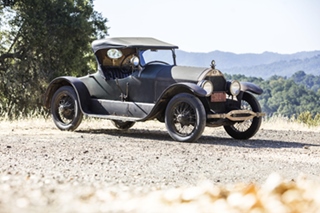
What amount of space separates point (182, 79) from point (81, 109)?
7.12 ft

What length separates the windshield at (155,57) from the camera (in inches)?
504

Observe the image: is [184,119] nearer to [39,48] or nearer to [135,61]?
[135,61]

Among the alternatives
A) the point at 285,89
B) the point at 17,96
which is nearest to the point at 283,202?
the point at 17,96

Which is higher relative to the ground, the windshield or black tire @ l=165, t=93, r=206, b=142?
the windshield

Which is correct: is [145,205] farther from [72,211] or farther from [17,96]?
[17,96]

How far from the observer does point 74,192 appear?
4.42 metres

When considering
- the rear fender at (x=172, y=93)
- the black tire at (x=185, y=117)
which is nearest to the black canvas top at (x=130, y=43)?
the rear fender at (x=172, y=93)

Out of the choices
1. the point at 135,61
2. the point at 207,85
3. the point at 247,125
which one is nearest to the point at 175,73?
the point at 207,85

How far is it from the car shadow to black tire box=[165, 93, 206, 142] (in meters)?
0.22

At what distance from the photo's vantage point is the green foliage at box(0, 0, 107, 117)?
29.5 meters

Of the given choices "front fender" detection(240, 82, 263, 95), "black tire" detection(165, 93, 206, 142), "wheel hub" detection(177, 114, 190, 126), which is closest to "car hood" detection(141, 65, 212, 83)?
"black tire" detection(165, 93, 206, 142)

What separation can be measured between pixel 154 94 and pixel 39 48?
1869 centimetres

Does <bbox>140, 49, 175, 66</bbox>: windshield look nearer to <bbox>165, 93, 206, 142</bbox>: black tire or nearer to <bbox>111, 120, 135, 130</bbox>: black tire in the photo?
<bbox>165, 93, 206, 142</bbox>: black tire

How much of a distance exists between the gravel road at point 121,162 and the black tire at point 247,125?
0.66 feet
